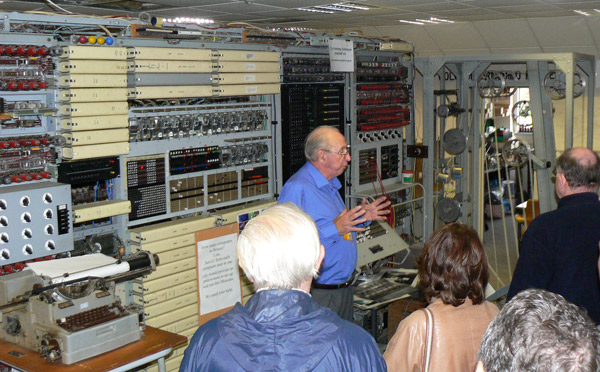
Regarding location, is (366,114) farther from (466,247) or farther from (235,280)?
(466,247)

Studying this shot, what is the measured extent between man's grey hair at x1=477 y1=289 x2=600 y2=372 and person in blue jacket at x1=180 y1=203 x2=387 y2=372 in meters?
0.52

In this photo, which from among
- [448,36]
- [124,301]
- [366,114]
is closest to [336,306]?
[124,301]

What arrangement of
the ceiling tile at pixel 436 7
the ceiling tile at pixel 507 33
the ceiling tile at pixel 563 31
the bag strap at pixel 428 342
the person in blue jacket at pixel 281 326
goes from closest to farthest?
1. the person in blue jacket at pixel 281 326
2. the bag strap at pixel 428 342
3. the ceiling tile at pixel 436 7
4. the ceiling tile at pixel 563 31
5. the ceiling tile at pixel 507 33

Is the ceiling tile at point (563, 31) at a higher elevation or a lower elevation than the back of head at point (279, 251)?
higher

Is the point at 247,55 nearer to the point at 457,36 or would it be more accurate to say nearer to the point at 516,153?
the point at 516,153

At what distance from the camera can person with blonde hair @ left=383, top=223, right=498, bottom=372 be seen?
2.31 m

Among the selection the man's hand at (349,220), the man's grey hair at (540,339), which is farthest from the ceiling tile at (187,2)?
the man's grey hair at (540,339)

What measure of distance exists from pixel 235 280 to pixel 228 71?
4.90 feet

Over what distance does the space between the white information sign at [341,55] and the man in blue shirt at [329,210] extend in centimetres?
136

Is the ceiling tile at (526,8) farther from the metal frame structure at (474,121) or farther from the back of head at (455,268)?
the back of head at (455,268)

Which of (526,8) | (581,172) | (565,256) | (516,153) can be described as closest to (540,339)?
(565,256)

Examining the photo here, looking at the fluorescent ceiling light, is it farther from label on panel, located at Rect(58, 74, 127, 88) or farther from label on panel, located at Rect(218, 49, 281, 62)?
label on panel, located at Rect(58, 74, 127, 88)

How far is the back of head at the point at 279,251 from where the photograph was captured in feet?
5.93

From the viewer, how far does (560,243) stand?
2.97 metres
